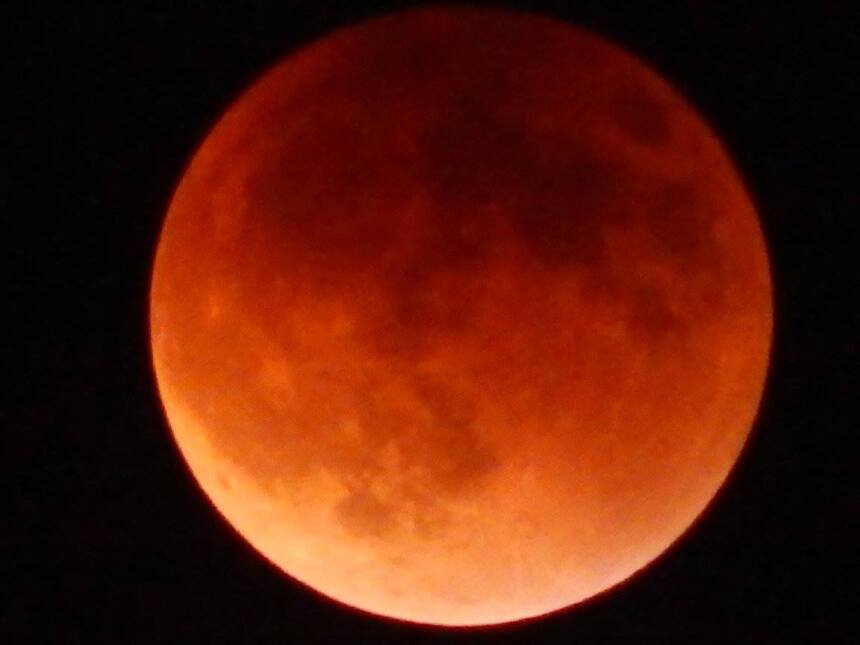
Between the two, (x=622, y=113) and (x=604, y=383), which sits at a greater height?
(x=622, y=113)

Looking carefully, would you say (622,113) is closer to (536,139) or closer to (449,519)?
(536,139)

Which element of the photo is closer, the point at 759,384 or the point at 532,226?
the point at 532,226

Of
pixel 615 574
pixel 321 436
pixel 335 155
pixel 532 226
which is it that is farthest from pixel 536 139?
pixel 615 574

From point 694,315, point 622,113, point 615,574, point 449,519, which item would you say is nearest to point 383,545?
point 449,519

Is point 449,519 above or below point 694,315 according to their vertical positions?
below

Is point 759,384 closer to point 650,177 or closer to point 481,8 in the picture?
point 650,177

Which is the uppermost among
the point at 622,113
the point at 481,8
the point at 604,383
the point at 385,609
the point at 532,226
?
the point at 481,8
